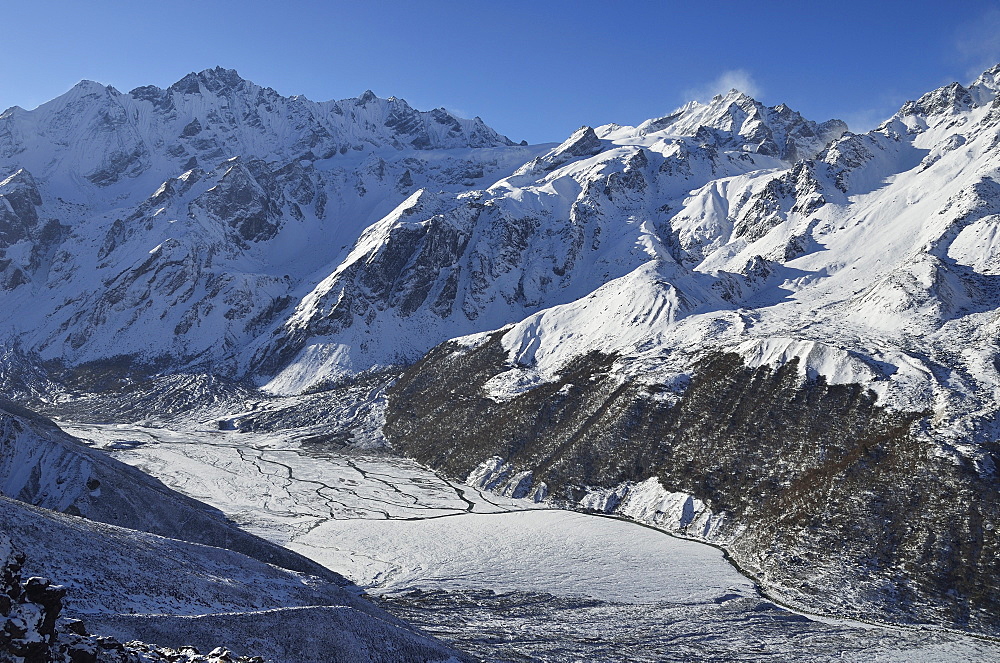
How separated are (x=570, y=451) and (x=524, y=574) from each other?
1325 inches

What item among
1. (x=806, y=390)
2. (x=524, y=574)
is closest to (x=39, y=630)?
(x=524, y=574)

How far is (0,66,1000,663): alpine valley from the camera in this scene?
40.9 meters

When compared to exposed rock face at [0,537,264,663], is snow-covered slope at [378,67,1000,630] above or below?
above

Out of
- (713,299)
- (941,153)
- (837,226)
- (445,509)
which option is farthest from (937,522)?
(941,153)

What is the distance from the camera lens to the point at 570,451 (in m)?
90.8

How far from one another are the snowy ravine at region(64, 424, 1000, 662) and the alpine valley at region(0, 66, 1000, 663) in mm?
369

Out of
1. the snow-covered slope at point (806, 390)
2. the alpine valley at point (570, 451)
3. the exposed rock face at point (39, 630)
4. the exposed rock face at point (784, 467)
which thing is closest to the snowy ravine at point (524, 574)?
the alpine valley at point (570, 451)

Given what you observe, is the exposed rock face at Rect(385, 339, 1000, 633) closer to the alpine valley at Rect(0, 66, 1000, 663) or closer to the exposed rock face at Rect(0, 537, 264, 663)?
the alpine valley at Rect(0, 66, 1000, 663)

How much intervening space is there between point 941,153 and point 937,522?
506ft

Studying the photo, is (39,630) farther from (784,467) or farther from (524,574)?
(784,467)

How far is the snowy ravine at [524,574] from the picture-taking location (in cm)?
4372

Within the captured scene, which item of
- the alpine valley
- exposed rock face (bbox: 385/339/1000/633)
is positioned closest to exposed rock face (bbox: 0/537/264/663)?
the alpine valley

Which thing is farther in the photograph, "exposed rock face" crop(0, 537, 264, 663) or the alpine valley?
the alpine valley

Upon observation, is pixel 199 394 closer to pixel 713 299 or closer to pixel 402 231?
pixel 402 231
